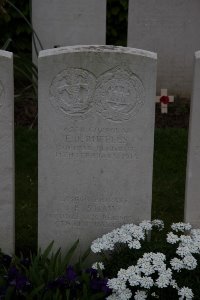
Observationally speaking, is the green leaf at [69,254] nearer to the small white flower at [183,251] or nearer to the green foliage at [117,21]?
the small white flower at [183,251]

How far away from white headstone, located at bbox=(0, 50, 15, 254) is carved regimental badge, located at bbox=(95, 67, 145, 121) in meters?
0.60

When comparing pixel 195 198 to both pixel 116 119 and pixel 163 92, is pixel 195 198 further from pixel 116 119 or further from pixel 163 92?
pixel 163 92

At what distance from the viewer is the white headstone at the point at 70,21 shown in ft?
28.1

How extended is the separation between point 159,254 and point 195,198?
0.73 metres

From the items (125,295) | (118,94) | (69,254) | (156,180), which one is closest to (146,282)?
(125,295)

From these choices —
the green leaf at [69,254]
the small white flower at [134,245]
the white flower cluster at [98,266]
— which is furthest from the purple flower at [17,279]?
the small white flower at [134,245]

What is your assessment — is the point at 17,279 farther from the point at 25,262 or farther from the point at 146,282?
the point at 146,282

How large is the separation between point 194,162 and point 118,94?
29.8 inches

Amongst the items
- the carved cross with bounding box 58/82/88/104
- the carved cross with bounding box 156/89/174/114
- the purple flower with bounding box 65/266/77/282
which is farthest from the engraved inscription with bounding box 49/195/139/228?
the carved cross with bounding box 156/89/174/114

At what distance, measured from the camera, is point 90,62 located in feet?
14.4

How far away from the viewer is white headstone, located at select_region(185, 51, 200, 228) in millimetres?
4574

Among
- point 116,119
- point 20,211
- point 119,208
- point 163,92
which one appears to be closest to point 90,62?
point 116,119

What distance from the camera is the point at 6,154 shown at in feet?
15.0

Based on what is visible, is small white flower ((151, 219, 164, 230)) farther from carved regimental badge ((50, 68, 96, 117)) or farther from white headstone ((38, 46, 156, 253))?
carved regimental badge ((50, 68, 96, 117))
